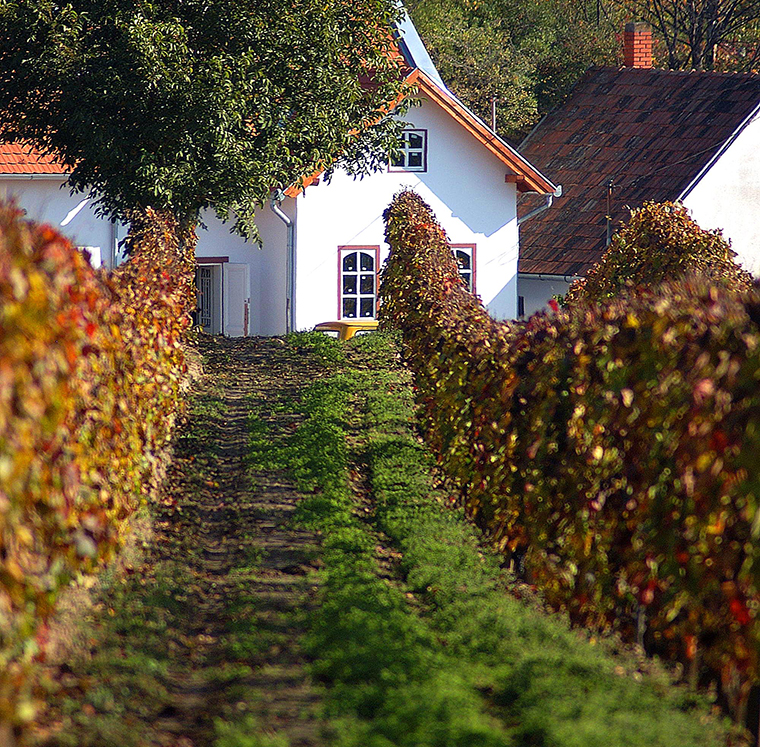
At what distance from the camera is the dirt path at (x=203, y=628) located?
4.21 metres

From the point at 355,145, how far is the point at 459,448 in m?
9.76

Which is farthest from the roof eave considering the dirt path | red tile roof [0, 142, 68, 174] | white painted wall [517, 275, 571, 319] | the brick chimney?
the dirt path

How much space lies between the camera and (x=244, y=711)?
4.34 m

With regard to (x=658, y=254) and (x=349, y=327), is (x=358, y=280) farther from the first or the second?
(x=658, y=254)

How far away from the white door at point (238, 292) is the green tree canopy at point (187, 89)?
265 inches

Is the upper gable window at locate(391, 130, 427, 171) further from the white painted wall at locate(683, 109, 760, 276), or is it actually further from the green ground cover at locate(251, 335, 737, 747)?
the green ground cover at locate(251, 335, 737, 747)

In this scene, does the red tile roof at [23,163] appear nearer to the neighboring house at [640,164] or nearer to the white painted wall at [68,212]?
the white painted wall at [68,212]

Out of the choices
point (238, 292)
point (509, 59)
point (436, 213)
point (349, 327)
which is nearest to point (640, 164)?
point (436, 213)

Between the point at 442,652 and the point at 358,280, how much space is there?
56.8 feet

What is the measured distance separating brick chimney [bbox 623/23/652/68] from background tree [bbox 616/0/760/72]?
7.46m

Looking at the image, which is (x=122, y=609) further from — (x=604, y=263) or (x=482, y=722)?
(x=604, y=263)

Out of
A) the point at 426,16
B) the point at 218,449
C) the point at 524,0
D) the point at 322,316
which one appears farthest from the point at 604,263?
the point at 524,0

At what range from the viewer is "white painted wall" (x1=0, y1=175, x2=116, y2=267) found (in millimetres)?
21125

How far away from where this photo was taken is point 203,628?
17.9 feet
